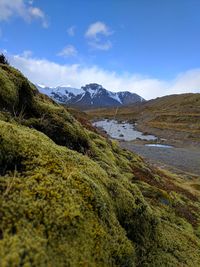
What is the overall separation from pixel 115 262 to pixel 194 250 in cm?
504

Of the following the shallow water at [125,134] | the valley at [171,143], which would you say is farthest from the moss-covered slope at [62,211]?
the shallow water at [125,134]

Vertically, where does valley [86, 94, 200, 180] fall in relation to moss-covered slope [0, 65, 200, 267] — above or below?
below

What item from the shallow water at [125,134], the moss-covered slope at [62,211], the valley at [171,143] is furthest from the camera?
the shallow water at [125,134]

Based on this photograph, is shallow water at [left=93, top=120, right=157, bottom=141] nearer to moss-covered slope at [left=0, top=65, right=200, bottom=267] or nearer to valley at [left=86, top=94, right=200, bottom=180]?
valley at [left=86, top=94, right=200, bottom=180]

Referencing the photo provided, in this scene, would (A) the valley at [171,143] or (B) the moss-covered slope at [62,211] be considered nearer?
(B) the moss-covered slope at [62,211]

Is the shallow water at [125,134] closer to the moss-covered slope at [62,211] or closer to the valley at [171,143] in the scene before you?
the valley at [171,143]

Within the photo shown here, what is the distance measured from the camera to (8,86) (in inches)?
344

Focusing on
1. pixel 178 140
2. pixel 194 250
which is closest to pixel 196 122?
pixel 178 140

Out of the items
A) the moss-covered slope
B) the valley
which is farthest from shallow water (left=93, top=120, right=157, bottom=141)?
the moss-covered slope

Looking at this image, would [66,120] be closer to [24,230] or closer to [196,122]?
[24,230]

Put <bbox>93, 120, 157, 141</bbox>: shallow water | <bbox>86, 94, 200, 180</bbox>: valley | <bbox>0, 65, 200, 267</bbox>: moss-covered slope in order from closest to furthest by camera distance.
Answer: <bbox>0, 65, 200, 267</bbox>: moss-covered slope → <bbox>86, 94, 200, 180</bbox>: valley → <bbox>93, 120, 157, 141</bbox>: shallow water

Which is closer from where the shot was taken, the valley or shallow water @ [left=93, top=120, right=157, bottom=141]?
the valley

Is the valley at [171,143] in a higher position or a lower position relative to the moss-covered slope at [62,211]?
lower

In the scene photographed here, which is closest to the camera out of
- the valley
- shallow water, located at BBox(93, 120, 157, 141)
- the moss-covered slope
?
the moss-covered slope
